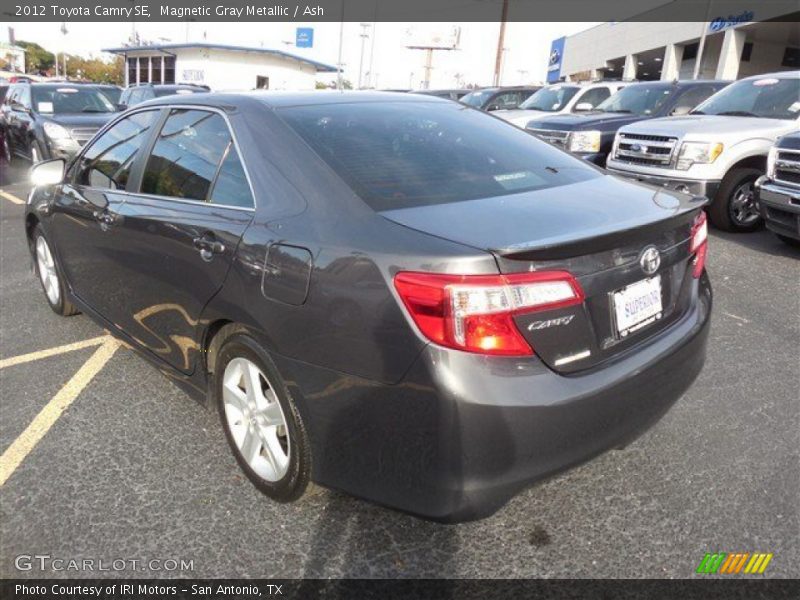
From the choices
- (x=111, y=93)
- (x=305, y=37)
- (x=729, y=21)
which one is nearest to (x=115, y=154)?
(x=111, y=93)

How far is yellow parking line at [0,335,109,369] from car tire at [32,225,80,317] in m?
0.34

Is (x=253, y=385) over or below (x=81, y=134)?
below

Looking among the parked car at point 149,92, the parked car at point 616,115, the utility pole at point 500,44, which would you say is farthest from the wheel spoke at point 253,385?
the utility pole at point 500,44

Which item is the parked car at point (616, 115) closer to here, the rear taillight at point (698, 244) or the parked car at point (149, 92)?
the rear taillight at point (698, 244)

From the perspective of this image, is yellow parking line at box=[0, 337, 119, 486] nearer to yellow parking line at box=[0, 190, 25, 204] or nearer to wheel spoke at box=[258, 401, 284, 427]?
wheel spoke at box=[258, 401, 284, 427]

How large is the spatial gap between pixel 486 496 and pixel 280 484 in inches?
36.1

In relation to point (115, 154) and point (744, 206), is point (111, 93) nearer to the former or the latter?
point (115, 154)

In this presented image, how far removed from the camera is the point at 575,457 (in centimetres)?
208

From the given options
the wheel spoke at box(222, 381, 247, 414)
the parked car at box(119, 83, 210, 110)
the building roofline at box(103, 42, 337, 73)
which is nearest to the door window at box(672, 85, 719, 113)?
the wheel spoke at box(222, 381, 247, 414)

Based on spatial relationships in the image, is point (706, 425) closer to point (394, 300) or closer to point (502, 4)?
point (394, 300)

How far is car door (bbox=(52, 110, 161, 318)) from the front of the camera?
3.47 m

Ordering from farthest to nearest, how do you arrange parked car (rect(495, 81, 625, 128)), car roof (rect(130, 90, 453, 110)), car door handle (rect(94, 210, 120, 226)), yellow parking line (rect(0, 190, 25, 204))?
parked car (rect(495, 81, 625, 128)), yellow parking line (rect(0, 190, 25, 204)), car door handle (rect(94, 210, 120, 226)), car roof (rect(130, 90, 453, 110))

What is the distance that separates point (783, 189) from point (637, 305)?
4837 millimetres

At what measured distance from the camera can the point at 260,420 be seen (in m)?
2.55
